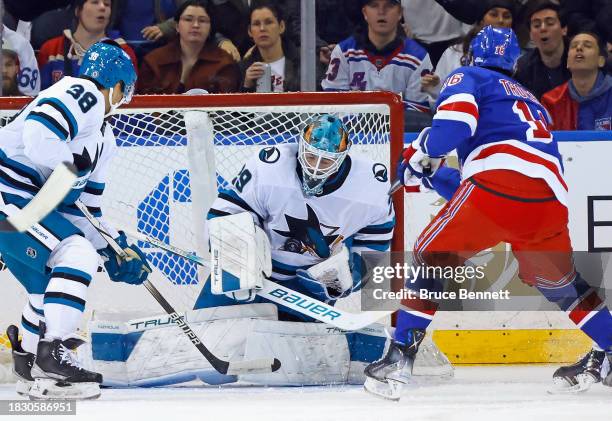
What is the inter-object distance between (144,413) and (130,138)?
4.42ft

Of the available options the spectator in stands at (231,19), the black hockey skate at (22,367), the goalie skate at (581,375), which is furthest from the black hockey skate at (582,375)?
the spectator in stands at (231,19)

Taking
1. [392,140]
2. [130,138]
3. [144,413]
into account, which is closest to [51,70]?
[130,138]

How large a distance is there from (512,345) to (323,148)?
124 cm

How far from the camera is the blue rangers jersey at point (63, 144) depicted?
3174 mm

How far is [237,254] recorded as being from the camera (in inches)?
141

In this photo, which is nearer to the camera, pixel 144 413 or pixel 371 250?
pixel 144 413

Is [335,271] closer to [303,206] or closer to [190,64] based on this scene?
[303,206]

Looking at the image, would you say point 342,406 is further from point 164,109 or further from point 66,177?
Answer: point 164,109

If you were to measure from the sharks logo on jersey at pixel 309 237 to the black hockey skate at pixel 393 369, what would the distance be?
0.44 meters

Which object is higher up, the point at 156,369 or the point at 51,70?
the point at 51,70

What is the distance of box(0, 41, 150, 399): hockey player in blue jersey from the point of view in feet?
10.5

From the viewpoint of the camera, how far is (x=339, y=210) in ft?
12.1

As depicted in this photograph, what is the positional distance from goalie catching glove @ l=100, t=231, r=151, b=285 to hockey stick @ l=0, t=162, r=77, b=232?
47 centimetres

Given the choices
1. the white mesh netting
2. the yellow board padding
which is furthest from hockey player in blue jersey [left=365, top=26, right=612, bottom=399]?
the yellow board padding
